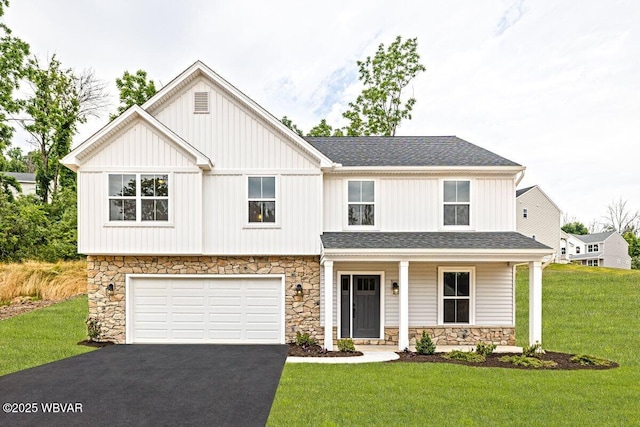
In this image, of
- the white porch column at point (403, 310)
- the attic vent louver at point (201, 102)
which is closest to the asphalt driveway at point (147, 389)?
the white porch column at point (403, 310)

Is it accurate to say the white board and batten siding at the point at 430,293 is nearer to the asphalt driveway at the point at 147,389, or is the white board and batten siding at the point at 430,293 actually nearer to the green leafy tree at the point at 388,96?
the asphalt driveway at the point at 147,389

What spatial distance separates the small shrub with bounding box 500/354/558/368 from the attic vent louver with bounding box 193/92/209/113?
10.5m

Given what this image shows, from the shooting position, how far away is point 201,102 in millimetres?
11883

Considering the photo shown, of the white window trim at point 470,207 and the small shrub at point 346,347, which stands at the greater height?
the white window trim at point 470,207

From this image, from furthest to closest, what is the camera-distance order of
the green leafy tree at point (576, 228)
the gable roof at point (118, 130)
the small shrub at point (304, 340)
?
the green leafy tree at point (576, 228), the small shrub at point (304, 340), the gable roof at point (118, 130)

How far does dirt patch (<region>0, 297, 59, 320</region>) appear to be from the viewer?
14.8 metres

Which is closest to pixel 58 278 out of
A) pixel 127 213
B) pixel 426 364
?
pixel 127 213

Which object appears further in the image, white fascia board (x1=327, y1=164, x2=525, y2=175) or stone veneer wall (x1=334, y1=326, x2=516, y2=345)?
white fascia board (x1=327, y1=164, x2=525, y2=175)

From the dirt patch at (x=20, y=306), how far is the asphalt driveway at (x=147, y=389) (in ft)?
22.6

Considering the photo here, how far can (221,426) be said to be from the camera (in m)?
5.84

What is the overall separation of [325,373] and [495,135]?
22.5 m

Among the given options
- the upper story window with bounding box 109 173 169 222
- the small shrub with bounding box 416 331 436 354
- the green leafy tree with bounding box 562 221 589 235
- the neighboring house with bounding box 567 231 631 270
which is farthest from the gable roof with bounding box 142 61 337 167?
the green leafy tree with bounding box 562 221 589 235

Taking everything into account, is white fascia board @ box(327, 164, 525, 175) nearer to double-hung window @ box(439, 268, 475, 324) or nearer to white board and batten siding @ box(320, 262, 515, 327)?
white board and batten siding @ box(320, 262, 515, 327)

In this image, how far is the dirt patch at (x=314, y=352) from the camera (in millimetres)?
10258
